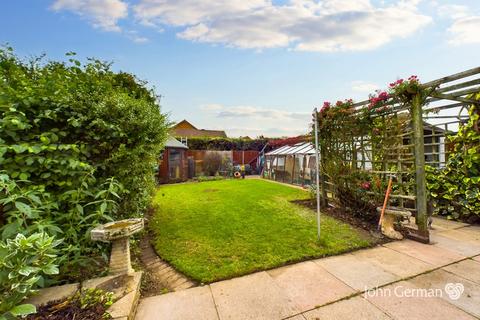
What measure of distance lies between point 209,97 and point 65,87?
28.9 feet

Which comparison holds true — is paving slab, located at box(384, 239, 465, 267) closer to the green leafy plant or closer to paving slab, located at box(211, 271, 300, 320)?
paving slab, located at box(211, 271, 300, 320)

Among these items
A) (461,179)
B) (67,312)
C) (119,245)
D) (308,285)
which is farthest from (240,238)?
(461,179)

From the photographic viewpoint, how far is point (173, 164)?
11.9 metres

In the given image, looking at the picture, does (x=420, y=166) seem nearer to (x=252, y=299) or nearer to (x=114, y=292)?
(x=252, y=299)

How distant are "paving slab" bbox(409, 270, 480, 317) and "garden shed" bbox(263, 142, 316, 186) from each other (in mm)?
6275

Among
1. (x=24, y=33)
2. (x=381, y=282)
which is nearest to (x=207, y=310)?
(x=381, y=282)

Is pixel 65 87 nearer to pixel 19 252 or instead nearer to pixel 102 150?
pixel 102 150

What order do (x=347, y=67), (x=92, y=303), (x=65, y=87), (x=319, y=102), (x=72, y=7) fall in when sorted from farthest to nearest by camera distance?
(x=347, y=67) → (x=319, y=102) → (x=72, y=7) → (x=65, y=87) → (x=92, y=303)

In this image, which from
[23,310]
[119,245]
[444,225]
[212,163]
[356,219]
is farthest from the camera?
[212,163]

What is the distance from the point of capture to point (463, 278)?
92.3 inches

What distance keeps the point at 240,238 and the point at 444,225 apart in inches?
169

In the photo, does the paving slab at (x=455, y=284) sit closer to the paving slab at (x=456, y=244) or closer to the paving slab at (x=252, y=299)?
the paving slab at (x=456, y=244)

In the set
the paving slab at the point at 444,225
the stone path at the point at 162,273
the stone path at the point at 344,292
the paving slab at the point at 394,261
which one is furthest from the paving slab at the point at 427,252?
the stone path at the point at 162,273

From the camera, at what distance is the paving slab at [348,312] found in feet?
5.82
